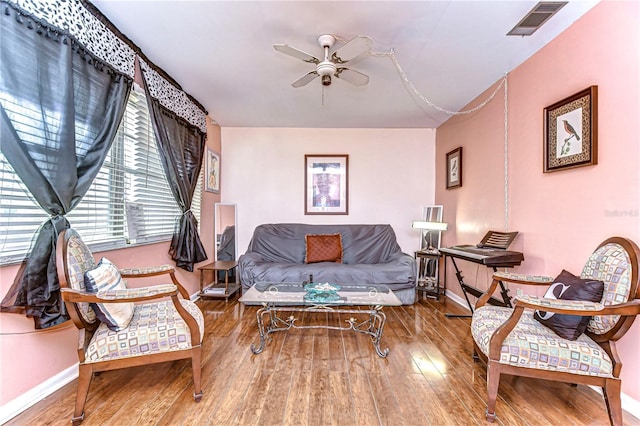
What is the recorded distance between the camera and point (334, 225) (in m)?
4.33

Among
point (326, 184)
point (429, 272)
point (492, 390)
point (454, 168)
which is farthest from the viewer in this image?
point (326, 184)

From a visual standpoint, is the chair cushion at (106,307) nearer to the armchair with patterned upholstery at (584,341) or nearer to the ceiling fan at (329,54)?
the ceiling fan at (329,54)

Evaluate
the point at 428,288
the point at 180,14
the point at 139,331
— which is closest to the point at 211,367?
the point at 139,331

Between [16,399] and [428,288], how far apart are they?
12.3 ft

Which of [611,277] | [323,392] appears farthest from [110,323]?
[611,277]

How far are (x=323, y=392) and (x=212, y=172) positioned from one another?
10.8 feet

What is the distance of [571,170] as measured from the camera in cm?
211

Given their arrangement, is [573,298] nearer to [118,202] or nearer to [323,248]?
[323,248]

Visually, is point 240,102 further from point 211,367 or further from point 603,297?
point 603,297

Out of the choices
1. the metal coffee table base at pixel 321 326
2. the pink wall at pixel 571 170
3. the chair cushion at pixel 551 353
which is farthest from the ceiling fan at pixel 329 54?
the chair cushion at pixel 551 353

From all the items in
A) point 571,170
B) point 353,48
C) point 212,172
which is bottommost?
point 571,170

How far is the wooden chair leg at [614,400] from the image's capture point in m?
1.46

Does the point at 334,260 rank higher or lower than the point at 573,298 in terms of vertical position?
lower

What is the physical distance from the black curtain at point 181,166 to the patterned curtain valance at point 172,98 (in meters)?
0.06
